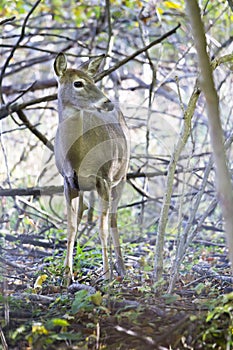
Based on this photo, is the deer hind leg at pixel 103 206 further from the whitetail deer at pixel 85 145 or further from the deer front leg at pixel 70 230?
the deer front leg at pixel 70 230

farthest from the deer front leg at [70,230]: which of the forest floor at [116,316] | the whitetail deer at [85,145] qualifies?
the forest floor at [116,316]

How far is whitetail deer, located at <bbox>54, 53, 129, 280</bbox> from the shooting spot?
4.49m

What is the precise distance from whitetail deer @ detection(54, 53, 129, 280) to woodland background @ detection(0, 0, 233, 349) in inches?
16.1

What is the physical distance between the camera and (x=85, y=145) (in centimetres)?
455

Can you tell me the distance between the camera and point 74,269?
4312 millimetres

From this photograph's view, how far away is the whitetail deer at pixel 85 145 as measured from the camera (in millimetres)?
4488

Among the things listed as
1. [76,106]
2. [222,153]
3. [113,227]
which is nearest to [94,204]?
[113,227]

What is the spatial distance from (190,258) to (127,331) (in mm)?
2897

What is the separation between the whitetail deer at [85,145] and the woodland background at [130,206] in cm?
41

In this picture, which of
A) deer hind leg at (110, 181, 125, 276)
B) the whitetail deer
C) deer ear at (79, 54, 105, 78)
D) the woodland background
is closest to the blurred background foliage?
the woodland background

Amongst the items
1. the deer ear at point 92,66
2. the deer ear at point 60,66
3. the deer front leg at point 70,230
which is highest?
the deer ear at point 92,66

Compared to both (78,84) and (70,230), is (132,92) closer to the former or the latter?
(78,84)

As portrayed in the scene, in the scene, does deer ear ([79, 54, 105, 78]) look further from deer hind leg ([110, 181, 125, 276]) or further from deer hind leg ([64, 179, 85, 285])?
deer hind leg ([64, 179, 85, 285])

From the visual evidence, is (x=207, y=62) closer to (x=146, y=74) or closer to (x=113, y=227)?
(x=113, y=227)
